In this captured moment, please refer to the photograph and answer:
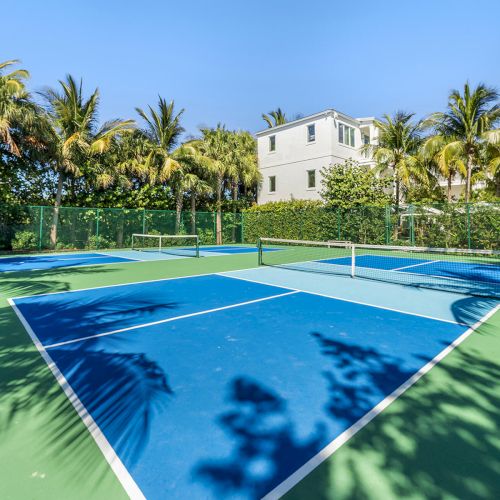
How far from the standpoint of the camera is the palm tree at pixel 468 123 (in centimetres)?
1864

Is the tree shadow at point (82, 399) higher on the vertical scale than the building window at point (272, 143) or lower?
lower

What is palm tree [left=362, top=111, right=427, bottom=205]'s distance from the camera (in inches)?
846

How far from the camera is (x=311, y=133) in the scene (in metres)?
27.8

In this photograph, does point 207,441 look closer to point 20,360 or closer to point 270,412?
point 270,412

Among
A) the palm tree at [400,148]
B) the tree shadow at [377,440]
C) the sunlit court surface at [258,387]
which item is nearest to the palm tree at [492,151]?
the palm tree at [400,148]

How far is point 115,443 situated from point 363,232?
20.2 meters

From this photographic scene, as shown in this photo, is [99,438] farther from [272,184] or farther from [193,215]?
[272,184]

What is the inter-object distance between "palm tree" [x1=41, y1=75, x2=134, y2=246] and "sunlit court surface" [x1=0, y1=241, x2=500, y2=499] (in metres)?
14.8

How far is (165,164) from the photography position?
2411cm

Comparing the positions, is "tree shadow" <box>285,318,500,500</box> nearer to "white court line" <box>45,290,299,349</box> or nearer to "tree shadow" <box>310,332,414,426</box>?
"tree shadow" <box>310,332,414,426</box>

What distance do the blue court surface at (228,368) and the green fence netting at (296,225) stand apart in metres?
11.1

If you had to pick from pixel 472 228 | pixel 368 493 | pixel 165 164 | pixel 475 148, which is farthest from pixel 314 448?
pixel 165 164

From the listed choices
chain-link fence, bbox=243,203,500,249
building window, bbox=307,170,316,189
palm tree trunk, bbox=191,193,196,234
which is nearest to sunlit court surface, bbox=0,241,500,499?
chain-link fence, bbox=243,203,500,249

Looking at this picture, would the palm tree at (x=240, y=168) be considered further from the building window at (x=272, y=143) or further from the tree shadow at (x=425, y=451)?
the tree shadow at (x=425, y=451)
